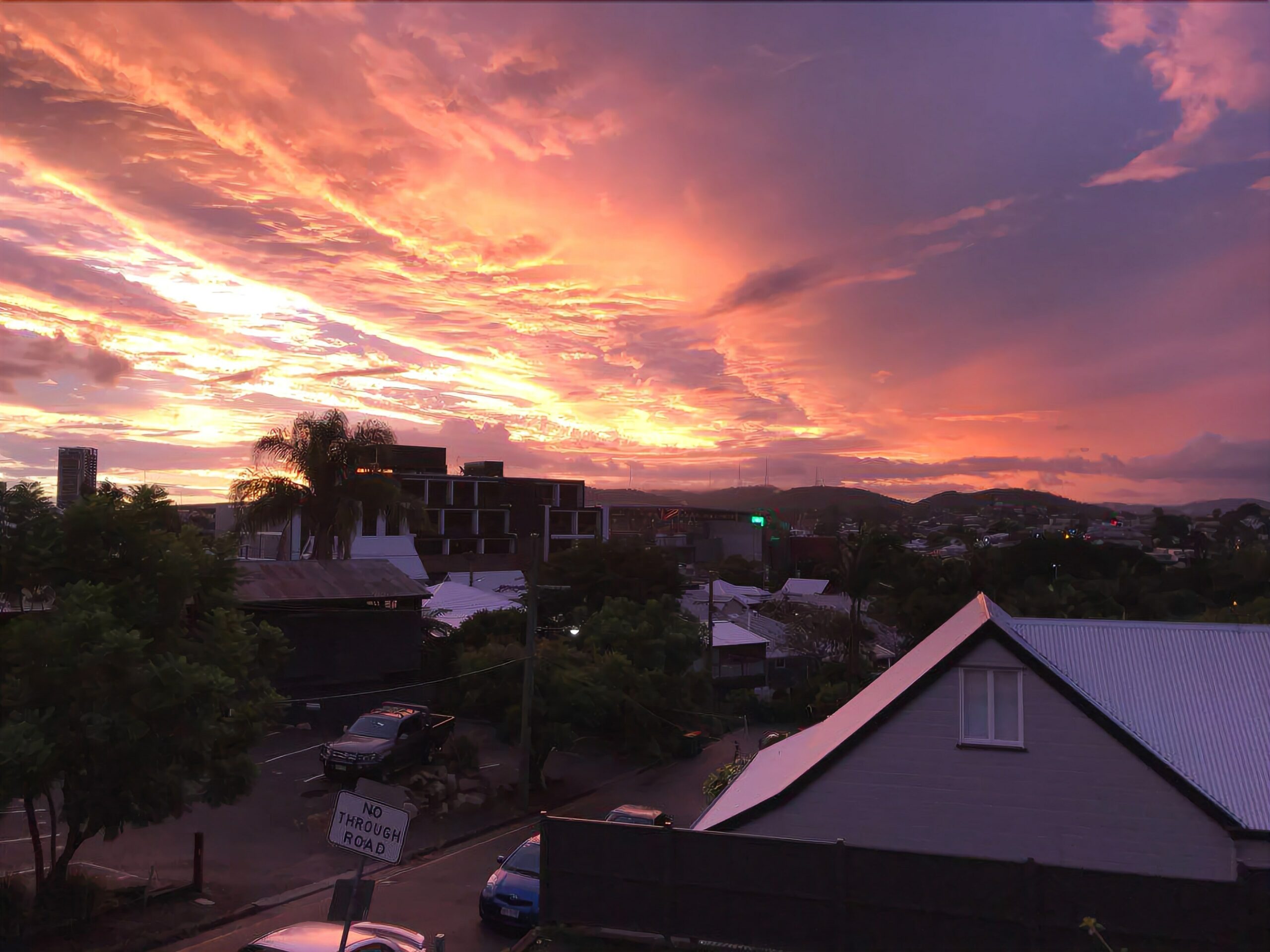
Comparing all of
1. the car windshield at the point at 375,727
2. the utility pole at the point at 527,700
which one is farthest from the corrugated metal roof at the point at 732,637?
the car windshield at the point at 375,727

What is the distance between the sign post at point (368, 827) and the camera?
26.6 ft

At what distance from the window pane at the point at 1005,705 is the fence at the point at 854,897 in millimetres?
2038

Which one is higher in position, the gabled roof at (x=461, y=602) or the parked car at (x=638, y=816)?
the gabled roof at (x=461, y=602)

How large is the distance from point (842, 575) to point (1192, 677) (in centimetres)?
3601

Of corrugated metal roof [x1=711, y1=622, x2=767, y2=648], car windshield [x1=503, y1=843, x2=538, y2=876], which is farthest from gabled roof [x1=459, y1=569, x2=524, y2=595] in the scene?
car windshield [x1=503, y1=843, x2=538, y2=876]

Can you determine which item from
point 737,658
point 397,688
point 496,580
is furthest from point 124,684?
point 496,580

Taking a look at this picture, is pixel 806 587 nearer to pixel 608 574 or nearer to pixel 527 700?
pixel 608 574

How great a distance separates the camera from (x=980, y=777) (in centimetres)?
1260

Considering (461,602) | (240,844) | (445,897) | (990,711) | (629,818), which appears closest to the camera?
(990,711)

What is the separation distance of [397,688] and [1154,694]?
2405cm

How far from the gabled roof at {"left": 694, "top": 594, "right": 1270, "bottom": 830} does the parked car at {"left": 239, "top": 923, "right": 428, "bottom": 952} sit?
473 centimetres

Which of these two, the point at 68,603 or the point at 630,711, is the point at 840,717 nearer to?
the point at 68,603

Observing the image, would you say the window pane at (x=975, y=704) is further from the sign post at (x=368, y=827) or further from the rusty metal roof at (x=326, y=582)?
the rusty metal roof at (x=326, y=582)

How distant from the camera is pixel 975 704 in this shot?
507 inches
